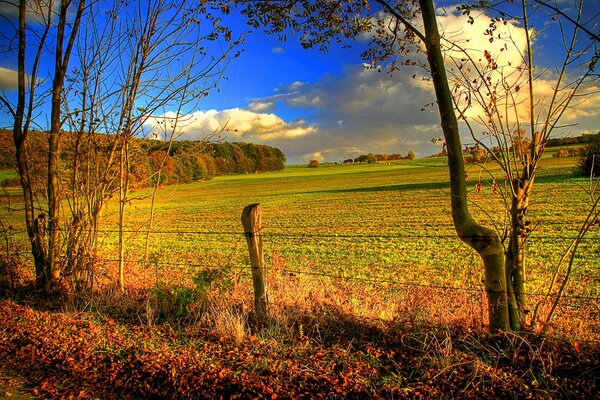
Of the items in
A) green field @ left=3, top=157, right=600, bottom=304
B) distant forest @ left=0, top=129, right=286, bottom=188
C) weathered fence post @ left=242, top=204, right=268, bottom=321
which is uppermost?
distant forest @ left=0, top=129, right=286, bottom=188

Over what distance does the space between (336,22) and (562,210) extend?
745 inches

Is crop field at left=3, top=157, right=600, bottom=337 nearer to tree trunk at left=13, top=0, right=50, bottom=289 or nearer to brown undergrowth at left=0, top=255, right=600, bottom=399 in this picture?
brown undergrowth at left=0, top=255, right=600, bottom=399

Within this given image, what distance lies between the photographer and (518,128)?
439 centimetres

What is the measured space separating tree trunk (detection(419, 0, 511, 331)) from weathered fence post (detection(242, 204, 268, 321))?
2.14 m

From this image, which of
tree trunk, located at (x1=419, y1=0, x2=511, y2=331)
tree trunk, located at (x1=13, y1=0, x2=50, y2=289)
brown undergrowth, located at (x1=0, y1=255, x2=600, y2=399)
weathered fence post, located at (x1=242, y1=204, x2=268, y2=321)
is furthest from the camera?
tree trunk, located at (x1=13, y1=0, x2=50, y2=289)

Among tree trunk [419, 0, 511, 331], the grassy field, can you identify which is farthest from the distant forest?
tree trunk [419, 0, 511, 331]

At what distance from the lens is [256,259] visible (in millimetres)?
4820

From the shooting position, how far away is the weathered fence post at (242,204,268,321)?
4.76 meters

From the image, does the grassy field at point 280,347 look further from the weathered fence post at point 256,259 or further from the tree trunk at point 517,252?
the tree trunk at point 517,252

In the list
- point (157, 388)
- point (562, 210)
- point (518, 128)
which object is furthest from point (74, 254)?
point (562, 210)

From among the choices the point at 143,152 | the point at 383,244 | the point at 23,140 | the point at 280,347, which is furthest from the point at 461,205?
the point at 383,244

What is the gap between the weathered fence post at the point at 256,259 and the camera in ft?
15.6

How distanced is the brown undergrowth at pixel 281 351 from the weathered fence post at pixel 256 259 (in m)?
0.15

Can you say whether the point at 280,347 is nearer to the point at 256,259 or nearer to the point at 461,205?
the point at 256,259
